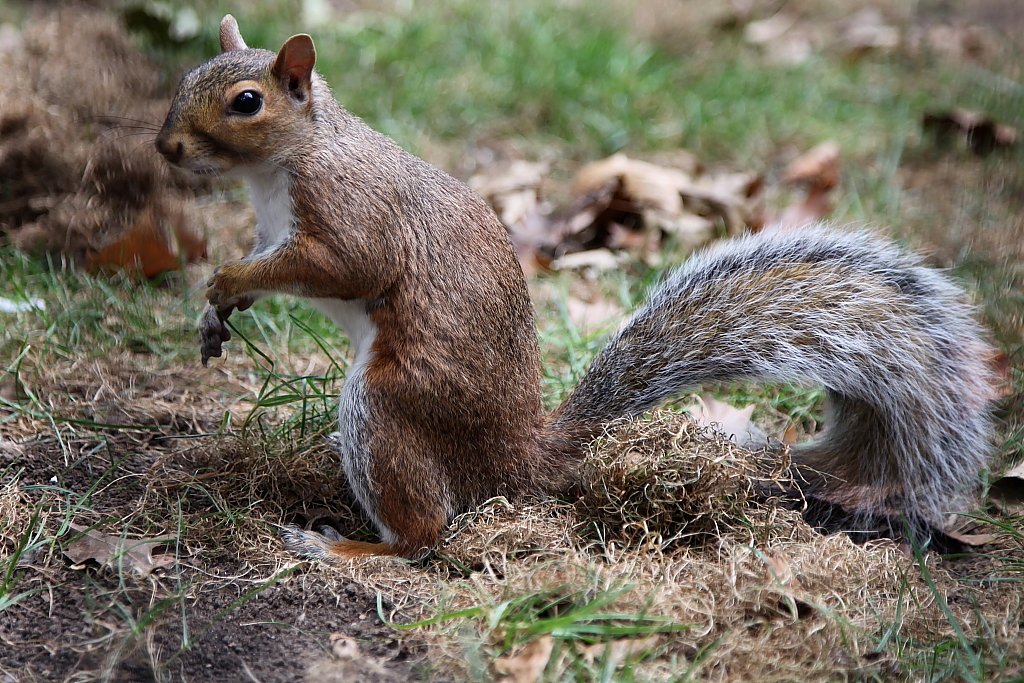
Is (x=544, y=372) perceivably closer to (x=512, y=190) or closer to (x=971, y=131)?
(x=512, y=190)

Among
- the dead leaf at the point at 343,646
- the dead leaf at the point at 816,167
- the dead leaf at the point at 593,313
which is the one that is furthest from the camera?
the dead leaf at the point at 816,167

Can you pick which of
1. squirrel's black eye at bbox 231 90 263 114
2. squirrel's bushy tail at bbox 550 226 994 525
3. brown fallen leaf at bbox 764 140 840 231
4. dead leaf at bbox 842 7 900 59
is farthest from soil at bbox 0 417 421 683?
dead leaf at bbox 842 7 900 59

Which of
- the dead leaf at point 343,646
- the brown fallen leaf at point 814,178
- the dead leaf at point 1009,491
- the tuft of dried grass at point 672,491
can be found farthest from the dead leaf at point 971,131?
the dead leaf at point 343,646

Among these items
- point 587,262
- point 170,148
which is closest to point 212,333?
point 170,148

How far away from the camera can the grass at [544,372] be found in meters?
2.09

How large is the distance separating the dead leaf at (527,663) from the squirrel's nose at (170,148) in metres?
1.45

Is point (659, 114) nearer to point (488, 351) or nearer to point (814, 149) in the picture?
point (814, 149)

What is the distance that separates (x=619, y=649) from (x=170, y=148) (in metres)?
1.61

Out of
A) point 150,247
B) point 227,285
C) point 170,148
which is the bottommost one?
point 150,247

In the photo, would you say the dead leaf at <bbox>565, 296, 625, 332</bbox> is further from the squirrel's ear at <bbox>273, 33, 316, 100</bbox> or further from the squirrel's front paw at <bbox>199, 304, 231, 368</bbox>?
the squirrel's ear at <bbox>273, 33, 316, 100</bbox>

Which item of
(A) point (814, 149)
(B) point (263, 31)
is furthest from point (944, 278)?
(B) point (263, 31)

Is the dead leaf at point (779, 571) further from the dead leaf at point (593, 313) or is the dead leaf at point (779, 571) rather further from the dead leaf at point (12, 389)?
the dead leaf at point (12, 389)

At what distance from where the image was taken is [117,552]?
2285 mm

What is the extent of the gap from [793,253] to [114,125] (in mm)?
2624
